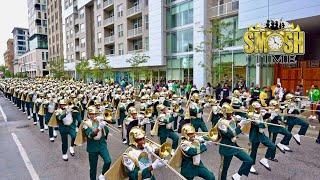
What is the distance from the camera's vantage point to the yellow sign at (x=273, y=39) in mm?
19375

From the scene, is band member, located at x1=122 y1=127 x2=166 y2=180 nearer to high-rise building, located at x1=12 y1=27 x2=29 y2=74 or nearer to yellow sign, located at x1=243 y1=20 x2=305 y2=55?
yellow sign, located at x1=243 y1=20 x2=305 y2=55

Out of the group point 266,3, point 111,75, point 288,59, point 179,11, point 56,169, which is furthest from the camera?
point 111,75

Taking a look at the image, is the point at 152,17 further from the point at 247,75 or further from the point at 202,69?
the point at 247,75

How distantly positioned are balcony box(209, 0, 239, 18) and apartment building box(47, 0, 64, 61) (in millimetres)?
54974

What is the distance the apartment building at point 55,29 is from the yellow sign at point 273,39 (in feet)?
212

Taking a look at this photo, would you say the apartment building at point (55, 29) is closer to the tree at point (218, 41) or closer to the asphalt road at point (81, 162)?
the tree at point (218, 41)

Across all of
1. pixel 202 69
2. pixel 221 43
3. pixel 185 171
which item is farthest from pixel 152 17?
pixel 185 171

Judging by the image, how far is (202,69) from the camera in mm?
30359

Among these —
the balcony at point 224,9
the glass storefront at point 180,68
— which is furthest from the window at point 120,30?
the balcony at point 224,9

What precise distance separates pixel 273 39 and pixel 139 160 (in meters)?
15.8

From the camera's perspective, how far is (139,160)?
233 inches

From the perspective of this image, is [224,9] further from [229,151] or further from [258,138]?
[229,151]

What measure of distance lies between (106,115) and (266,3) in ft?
53.9

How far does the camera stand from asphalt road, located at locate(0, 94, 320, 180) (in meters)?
8.76
